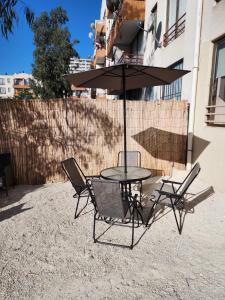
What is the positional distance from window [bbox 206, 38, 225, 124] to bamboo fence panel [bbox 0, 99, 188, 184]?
77cm

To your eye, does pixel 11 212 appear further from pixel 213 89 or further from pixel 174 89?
pixel 174 89

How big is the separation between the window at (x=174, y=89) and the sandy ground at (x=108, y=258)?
4248 millimetres

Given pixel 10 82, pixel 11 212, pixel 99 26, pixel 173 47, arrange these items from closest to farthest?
pixel 11 212, pixel 173 47, pixel 99 26, pixel 10 82

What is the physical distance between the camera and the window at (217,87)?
491 cm

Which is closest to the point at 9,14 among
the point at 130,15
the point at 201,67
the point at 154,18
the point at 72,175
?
the point at 72,175

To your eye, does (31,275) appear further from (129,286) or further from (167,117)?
(167,117)

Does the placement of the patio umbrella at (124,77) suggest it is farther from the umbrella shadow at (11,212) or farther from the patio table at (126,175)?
the umbrella shadow at (11,212)

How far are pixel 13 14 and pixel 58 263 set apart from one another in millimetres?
3983

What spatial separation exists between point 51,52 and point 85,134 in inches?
606

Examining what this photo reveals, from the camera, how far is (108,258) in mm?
2777

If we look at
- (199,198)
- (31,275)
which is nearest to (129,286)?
(31,275)

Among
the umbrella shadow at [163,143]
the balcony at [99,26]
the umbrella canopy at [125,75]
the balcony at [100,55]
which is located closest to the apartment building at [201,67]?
the umbrella shadow at [163,143]

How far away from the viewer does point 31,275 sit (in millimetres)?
2508

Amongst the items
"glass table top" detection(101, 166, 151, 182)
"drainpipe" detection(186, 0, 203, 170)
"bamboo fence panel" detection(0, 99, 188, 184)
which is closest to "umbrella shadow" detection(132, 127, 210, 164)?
"bamboo fence panel" detection(0, 99, 188, 184)
